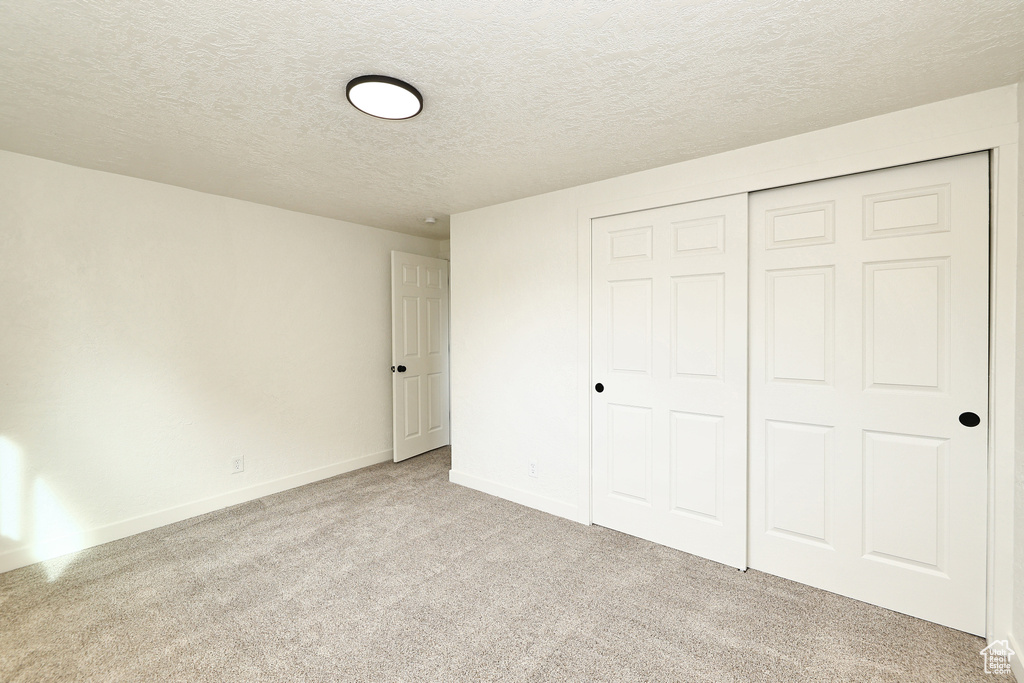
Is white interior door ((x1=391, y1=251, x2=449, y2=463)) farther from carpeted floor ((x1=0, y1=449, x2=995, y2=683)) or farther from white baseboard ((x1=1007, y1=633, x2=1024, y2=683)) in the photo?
white baseboard ((x1=1007, y1=633, x2=1024, y2=683))

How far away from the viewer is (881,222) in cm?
217

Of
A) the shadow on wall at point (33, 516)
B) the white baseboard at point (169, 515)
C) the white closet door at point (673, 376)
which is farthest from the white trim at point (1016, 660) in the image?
the shadow on wall at point (33, 516)

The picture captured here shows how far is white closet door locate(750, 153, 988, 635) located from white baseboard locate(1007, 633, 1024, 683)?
154 millimetres

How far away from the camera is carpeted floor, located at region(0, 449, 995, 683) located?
180 centimetres

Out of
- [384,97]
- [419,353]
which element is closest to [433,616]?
[384,97]

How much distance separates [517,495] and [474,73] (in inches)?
114

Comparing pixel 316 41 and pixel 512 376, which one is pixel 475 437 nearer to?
pixel 512 376

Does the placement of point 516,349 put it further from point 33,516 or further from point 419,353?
point 33,516

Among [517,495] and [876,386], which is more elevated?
[876,386]

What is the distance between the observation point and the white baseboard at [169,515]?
260 centimetres

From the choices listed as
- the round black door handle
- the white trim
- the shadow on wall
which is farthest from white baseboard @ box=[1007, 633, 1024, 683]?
the shadow on wall

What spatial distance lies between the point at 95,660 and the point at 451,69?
2.80 metres

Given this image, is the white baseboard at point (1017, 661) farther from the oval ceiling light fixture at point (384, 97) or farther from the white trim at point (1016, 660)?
the oval ceiling light fixture at point (384, 97)

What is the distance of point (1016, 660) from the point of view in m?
1.77
